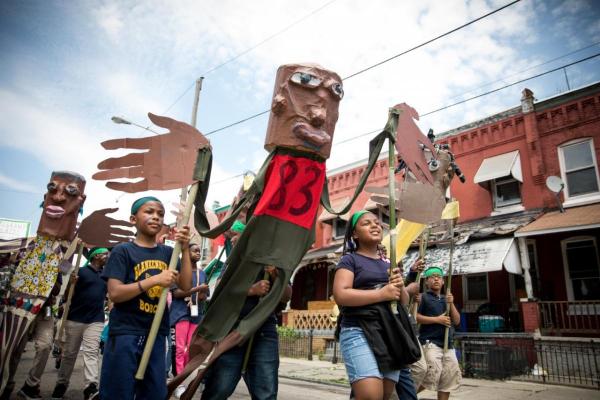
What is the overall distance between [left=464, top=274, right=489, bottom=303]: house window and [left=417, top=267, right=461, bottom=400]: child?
861 cm

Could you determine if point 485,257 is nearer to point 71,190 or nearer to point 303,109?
point 303,109

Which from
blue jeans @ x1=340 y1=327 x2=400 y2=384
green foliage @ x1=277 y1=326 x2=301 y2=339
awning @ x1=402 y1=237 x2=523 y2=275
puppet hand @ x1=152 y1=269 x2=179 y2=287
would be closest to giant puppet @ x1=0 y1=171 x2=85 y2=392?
puppet hand @ x1=152 y1=269 x2=179 y2=287

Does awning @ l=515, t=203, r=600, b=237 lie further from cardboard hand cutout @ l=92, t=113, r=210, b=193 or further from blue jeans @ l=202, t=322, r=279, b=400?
cardboard hand cutout @ l=92, t=113, r=210, b=193

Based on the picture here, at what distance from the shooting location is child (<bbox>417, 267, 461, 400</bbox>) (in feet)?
15.5

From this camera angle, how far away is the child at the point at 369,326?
2.64m

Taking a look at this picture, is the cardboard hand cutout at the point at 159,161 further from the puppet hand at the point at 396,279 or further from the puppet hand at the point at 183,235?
the puppet hand at the point at 396,279

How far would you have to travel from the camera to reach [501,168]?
12953mm

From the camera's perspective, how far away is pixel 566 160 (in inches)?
488

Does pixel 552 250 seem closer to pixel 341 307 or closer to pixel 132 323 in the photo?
pixel 341 307

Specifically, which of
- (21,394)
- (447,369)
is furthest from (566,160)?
(21,394)

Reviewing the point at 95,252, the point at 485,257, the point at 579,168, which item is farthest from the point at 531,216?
the point at 95,252

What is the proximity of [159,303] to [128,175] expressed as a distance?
1.13 metres

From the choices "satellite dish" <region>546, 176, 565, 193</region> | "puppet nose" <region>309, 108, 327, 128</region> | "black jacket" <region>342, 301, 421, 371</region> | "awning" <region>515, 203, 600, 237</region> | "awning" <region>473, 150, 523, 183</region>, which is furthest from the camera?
"awning" <region>473, 150, 523, 183</region>

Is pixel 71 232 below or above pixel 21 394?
above
